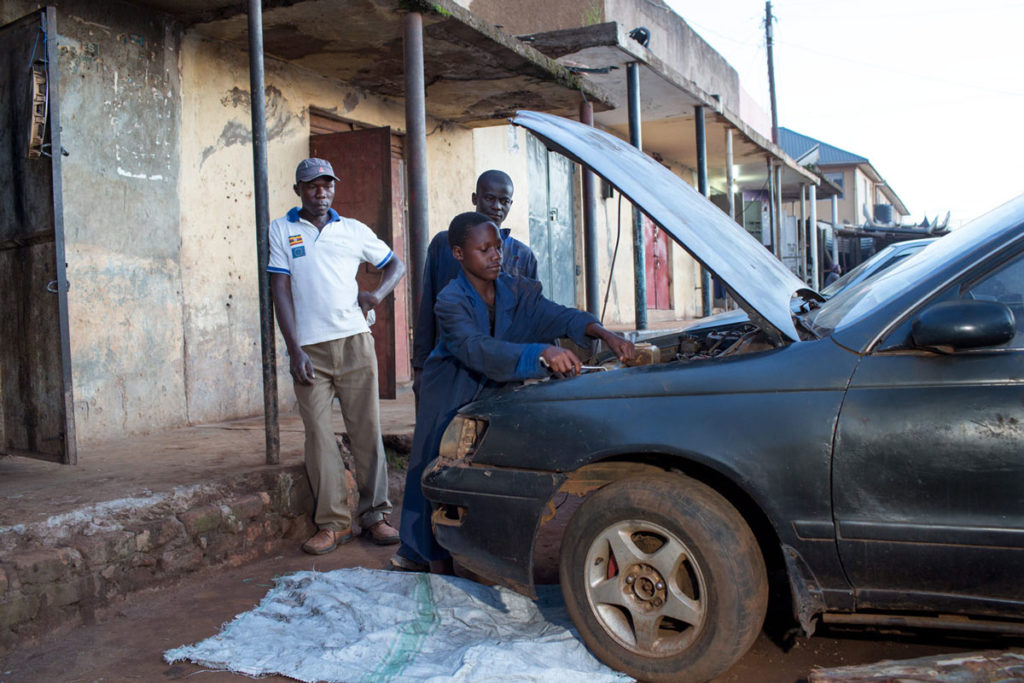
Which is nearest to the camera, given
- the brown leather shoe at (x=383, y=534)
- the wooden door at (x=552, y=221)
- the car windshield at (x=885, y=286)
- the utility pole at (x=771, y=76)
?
the car windshield at (x=885, y=286)

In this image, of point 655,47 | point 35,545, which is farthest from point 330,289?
point 655,47

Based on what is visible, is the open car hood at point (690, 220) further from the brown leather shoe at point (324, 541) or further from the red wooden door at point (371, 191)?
the red wooden door at point (371, 191)

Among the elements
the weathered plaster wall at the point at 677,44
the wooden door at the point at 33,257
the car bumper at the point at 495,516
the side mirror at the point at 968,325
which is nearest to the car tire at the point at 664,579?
the car bumper at the point at 495,516

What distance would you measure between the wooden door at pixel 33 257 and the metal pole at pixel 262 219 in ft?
3.12

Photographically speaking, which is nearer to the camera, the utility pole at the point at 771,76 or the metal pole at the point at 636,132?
the metal pole at the point at 636,132

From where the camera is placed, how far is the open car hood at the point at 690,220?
279 cm

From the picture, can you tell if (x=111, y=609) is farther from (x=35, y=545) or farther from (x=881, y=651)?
(x=881, y=651)

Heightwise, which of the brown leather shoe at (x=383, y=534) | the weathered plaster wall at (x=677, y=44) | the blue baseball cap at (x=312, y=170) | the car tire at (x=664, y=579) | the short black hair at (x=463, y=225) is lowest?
the brown leather shoe at (x=383, y=534)

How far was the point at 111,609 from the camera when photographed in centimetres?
359

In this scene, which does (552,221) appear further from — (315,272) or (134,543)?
(134,543)

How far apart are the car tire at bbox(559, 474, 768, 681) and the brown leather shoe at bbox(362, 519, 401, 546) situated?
68.9 inches

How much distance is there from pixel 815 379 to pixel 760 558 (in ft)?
1.88

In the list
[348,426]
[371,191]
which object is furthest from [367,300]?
[371,191]

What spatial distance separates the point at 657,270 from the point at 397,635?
1367cm
